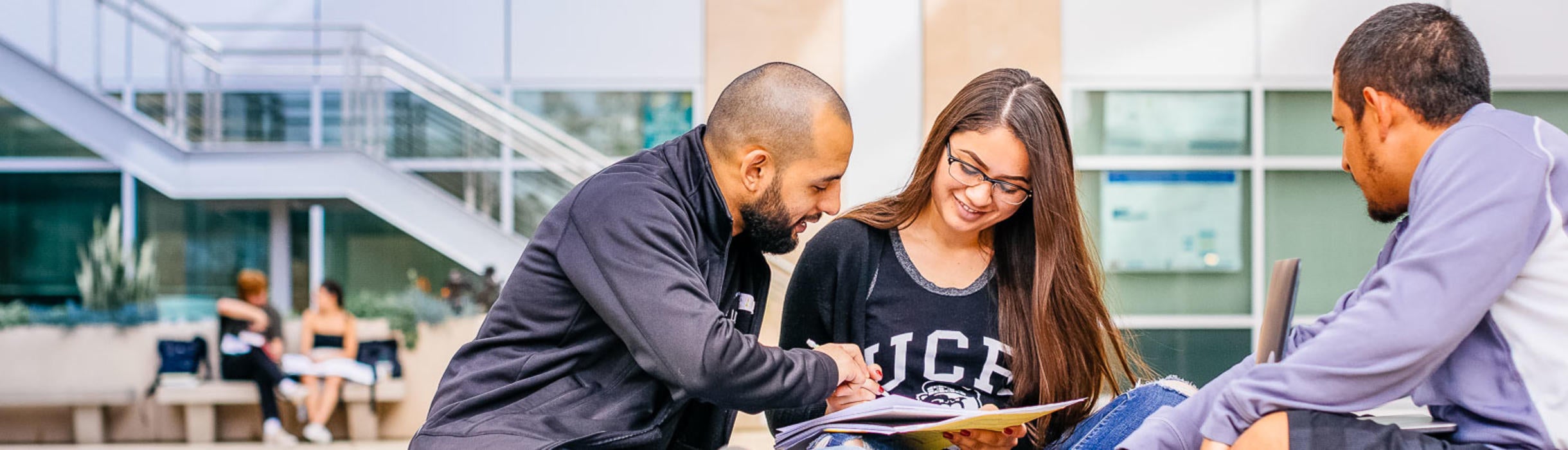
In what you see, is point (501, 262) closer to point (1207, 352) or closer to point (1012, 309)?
point (1207, 352)

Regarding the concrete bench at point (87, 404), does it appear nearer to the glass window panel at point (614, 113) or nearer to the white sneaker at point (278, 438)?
the white sneaker at point (278, 438)

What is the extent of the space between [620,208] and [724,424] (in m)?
0.62

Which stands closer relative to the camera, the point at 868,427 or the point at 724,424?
the point at 868,427


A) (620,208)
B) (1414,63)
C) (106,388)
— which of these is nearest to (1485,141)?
(1414,63)

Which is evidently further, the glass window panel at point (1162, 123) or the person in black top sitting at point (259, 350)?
the glass window panel at point (1162, 123)

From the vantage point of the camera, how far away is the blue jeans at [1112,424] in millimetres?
1935

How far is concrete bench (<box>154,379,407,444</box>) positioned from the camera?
6402mm

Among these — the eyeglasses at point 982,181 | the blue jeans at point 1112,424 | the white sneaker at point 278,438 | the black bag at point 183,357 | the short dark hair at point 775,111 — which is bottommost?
the white sneaker at point 278,438

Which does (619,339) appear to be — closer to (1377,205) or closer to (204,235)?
(1377,205)

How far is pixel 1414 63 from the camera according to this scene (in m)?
1.61

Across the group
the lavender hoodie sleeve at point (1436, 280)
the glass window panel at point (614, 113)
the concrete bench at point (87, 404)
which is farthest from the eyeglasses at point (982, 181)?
the concrete bench at point (87, 404)

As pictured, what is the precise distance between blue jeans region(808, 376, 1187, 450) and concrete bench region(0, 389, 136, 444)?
5894 mm

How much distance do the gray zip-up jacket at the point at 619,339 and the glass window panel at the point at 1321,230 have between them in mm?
5521

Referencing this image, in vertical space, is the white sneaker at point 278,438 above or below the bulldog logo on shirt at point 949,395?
below
